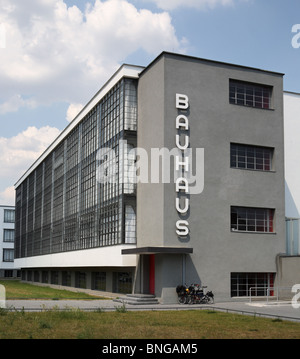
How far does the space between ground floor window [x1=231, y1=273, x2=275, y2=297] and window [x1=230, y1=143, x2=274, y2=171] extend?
7030 mm

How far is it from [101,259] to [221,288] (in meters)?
10.2

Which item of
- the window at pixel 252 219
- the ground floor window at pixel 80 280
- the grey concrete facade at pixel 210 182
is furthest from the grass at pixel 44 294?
the window at pixel 252 219

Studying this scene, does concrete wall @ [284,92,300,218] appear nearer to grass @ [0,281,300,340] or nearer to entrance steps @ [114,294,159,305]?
entrance steps @ [114,294,159,305]

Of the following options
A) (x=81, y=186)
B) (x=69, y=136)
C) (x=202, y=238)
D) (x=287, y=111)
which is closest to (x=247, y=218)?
(x=202, y=238)

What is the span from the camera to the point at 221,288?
32.4 metres

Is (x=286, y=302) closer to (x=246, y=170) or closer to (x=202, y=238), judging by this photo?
(x=202, y=238)

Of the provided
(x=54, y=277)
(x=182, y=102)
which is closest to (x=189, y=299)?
(x=182, y=102)

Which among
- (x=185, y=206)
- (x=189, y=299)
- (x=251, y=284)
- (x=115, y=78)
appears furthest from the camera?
(x=115, y=78)

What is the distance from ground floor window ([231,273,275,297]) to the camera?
33375 mm

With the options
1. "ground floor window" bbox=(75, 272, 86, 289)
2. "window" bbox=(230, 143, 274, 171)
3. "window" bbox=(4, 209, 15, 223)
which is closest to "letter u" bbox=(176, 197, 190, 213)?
"window" bbox=(230, 143, 274, 171)

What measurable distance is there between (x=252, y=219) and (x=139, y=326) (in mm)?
16793

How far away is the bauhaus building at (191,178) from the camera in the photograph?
105ft

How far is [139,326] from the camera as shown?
64.3ft

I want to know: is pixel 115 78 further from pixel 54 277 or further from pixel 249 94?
pixel 54 277
